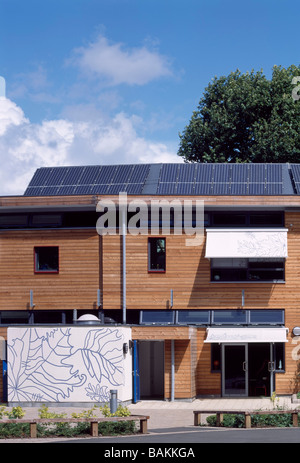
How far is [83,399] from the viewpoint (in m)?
33.6

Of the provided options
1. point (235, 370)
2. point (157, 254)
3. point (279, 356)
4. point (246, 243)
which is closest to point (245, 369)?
point (235, 370)

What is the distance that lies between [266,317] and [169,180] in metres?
7.49

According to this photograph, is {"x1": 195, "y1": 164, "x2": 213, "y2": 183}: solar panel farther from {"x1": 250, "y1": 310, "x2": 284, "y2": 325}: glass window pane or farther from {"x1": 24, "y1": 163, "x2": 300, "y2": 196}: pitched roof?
{"x1": 250, "y1": 310, "x2": 284, "y2": 325}: glass window pane

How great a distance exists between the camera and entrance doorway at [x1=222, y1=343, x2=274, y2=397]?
37719mm

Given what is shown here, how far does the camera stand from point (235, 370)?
37781 mm

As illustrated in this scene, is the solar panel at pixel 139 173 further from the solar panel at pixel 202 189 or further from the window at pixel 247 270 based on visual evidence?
the window at pixel 247 270

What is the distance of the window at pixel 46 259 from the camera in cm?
3900

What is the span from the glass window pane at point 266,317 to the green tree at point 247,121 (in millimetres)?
20009

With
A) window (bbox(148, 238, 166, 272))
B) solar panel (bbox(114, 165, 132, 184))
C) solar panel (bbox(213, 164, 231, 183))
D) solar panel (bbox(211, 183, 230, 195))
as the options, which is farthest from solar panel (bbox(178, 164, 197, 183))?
window (bbox(148, 238, 166, 272))

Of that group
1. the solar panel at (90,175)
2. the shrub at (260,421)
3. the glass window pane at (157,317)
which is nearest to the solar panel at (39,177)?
the solar panel at (90,175)

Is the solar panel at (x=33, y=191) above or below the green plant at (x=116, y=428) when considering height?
above

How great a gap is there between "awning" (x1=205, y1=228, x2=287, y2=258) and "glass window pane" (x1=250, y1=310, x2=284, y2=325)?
237cm

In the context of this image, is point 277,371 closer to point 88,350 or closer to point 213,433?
point 88,350
